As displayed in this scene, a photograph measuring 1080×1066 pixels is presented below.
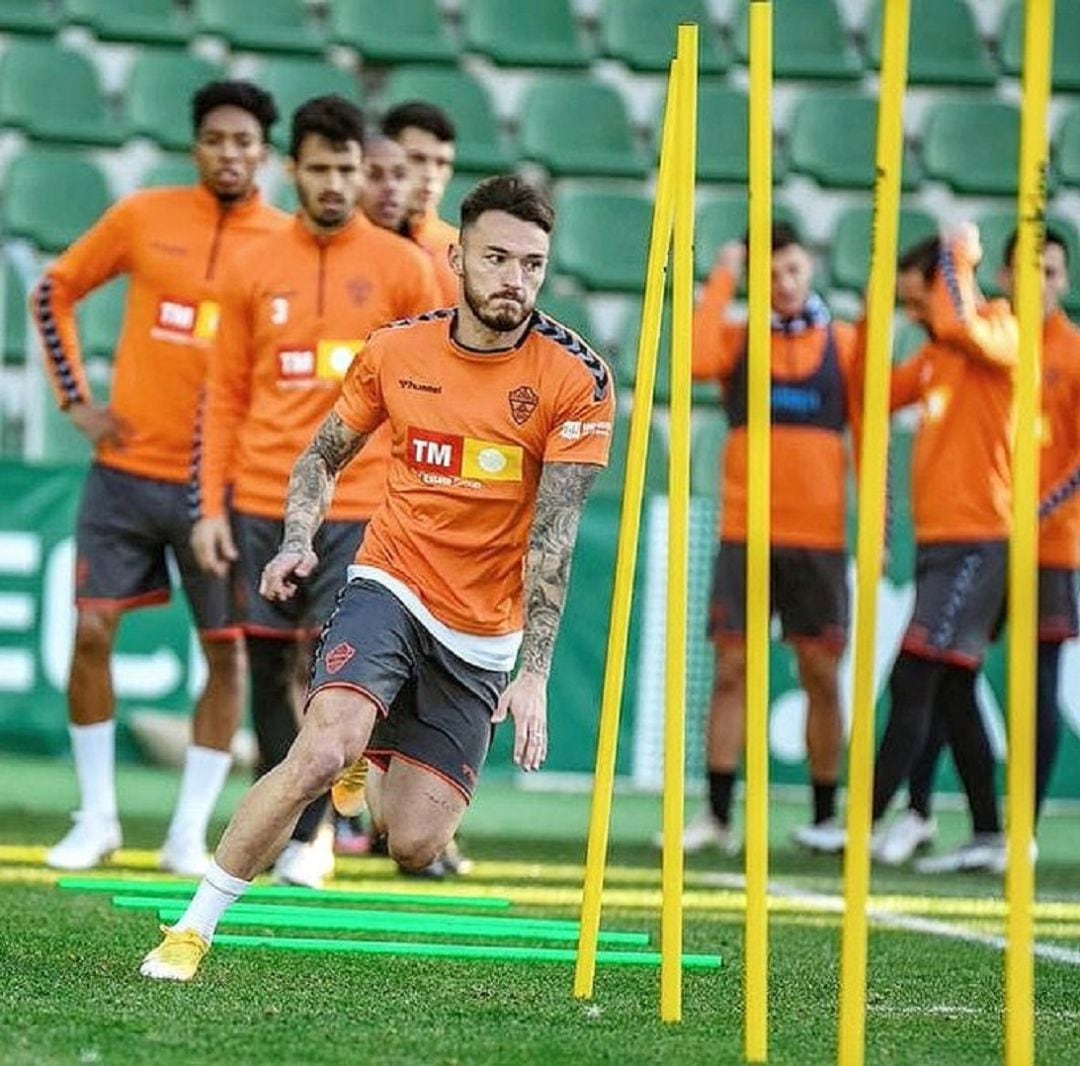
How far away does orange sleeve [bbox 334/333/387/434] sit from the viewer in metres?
5.89

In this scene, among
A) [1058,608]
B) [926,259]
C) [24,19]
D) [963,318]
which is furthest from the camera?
[24,19]

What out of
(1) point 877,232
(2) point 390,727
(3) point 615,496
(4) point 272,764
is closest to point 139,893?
(4) point 272,764

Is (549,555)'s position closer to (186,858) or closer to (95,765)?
(186,858)

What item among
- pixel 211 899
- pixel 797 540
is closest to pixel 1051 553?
pixel 797 540

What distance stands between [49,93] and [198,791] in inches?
266

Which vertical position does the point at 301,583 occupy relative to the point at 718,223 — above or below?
below

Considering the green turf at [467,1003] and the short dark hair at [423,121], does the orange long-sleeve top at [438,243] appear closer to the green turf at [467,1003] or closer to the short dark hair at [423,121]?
the short dark hair at [423,121]

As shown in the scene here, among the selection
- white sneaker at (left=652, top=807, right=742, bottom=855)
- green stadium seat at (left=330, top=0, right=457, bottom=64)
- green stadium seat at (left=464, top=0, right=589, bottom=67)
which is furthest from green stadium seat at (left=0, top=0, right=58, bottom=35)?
white sneaker at (left=652, top=807, right=742, bottom=855)

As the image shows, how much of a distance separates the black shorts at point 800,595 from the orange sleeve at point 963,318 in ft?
3.35

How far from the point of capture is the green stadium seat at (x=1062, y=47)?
51.3ft

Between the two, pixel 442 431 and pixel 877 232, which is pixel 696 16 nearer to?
pixel 442 431

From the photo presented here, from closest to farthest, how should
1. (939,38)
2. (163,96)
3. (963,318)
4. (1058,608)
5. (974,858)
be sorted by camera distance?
(963,318) → (974,858) → (1058,608) → (163,96) → (939,38)

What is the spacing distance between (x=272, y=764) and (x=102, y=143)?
22.3 ft

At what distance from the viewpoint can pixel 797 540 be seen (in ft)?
33.5
